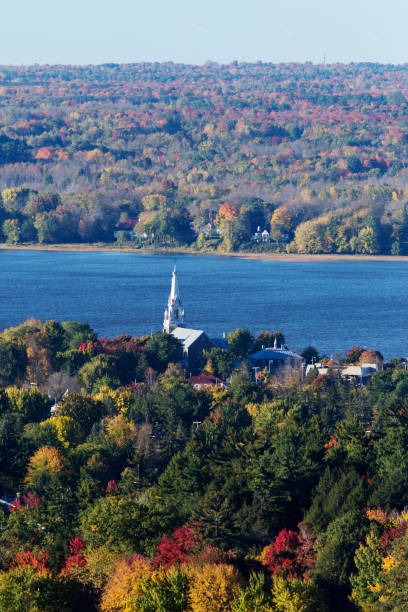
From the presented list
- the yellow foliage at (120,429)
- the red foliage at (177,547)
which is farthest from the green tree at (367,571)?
the yellow foliage at (120,429)

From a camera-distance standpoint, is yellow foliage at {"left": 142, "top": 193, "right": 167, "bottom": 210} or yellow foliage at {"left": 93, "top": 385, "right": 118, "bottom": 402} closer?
yellow foliage at {"left": 93, "top": 385, "right": 118, "bottom": 402}

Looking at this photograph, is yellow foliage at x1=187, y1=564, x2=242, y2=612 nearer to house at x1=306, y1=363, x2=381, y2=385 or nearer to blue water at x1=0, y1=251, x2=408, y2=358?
house at x1=306, y1=363, x2=381, y2=385

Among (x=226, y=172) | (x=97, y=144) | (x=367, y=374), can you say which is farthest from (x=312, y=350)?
(x=97, y=144)

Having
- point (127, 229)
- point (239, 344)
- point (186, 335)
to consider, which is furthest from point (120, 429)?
point (127, 229)

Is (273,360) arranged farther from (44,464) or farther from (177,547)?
(177,547)

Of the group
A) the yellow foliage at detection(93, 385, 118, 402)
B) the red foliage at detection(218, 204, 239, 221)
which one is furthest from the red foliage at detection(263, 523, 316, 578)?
the red foliage at detection(218, 204, 239, 221)
